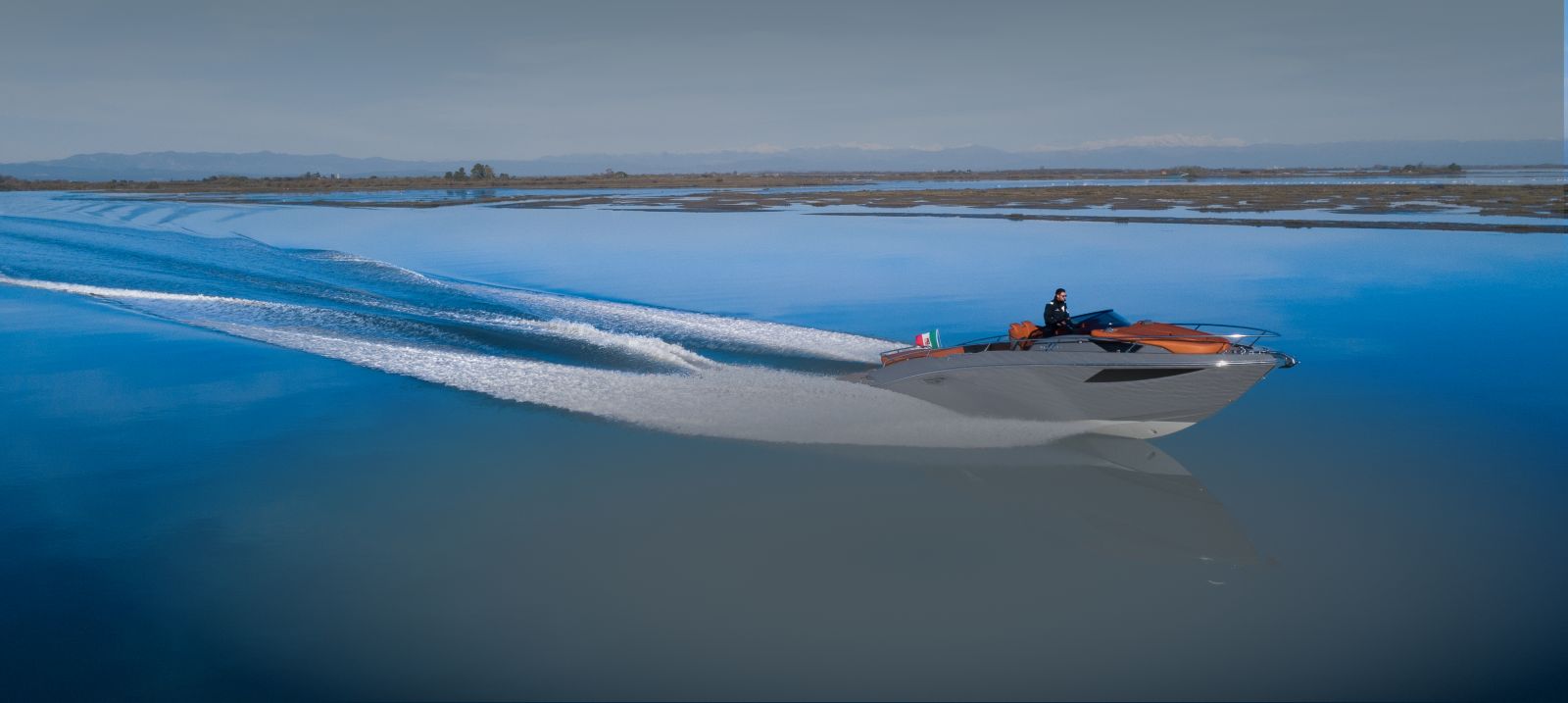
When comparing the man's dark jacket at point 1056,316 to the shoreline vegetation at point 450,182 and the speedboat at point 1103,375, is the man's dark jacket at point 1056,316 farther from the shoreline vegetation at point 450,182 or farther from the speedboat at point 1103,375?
the shoreline vegetation at point 450,182

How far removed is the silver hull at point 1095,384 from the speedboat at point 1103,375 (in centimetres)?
1

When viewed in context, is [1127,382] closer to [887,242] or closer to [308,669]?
[308,669]

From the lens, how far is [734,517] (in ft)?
30.1

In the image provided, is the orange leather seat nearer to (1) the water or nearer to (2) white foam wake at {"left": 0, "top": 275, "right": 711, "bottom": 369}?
(1) the water

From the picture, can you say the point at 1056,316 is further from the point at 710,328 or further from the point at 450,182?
the point at 450,182

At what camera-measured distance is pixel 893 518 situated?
29.8ft

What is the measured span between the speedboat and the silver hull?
11mm

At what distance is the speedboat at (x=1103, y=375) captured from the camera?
10789 mm

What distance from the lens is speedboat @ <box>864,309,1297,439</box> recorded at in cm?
1079

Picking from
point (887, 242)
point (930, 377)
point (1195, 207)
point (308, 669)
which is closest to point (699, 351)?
point (930, 377)

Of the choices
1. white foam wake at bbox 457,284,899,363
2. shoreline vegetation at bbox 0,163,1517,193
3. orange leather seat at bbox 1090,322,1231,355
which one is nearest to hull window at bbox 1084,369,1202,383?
orange leather seat at bbox 1090,322,1231,355

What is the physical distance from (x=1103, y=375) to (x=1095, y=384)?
173mm

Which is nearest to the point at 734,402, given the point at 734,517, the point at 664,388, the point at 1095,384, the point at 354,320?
the point at 664,388

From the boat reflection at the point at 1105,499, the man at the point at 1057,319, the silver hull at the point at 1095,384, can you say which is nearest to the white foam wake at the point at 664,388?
the silver hull at the point at 1095,384
